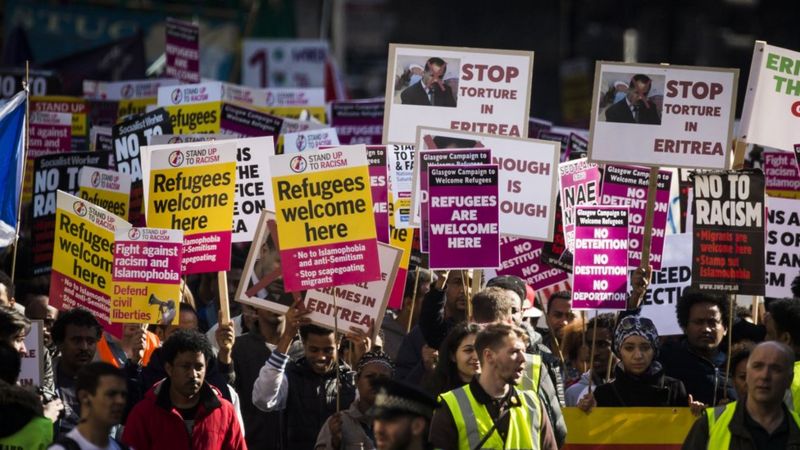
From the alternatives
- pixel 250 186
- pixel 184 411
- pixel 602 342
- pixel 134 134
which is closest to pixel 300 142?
pixel 134 134

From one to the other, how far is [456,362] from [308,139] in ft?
17.5

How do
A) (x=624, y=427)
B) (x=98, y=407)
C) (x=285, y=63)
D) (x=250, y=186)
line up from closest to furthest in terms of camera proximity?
(x=98, y=407)
(x=624, y=427)
(x=250, y=186)
(x=285, y=63)

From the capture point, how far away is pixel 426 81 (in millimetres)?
12797

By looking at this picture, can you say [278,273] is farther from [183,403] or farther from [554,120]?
[554,120]

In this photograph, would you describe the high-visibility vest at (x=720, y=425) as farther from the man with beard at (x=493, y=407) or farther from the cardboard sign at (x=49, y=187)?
the cardboard sign at (x=49, y=187)

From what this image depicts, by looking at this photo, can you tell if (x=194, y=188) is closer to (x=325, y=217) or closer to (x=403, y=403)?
(x=325, y=217)

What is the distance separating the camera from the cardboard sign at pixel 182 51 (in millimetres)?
19750

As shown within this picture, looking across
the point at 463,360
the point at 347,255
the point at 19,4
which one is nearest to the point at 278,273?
the point at 347,255

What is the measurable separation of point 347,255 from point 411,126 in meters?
2.31

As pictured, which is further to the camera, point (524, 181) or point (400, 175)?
point (400, 175)

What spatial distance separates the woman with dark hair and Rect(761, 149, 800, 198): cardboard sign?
531 centimetres

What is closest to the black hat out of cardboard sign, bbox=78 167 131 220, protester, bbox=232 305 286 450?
protester, bbox=232 305 286 450

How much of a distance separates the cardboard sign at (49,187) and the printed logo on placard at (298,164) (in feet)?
7.95

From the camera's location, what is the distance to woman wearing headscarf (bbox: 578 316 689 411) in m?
10.2
